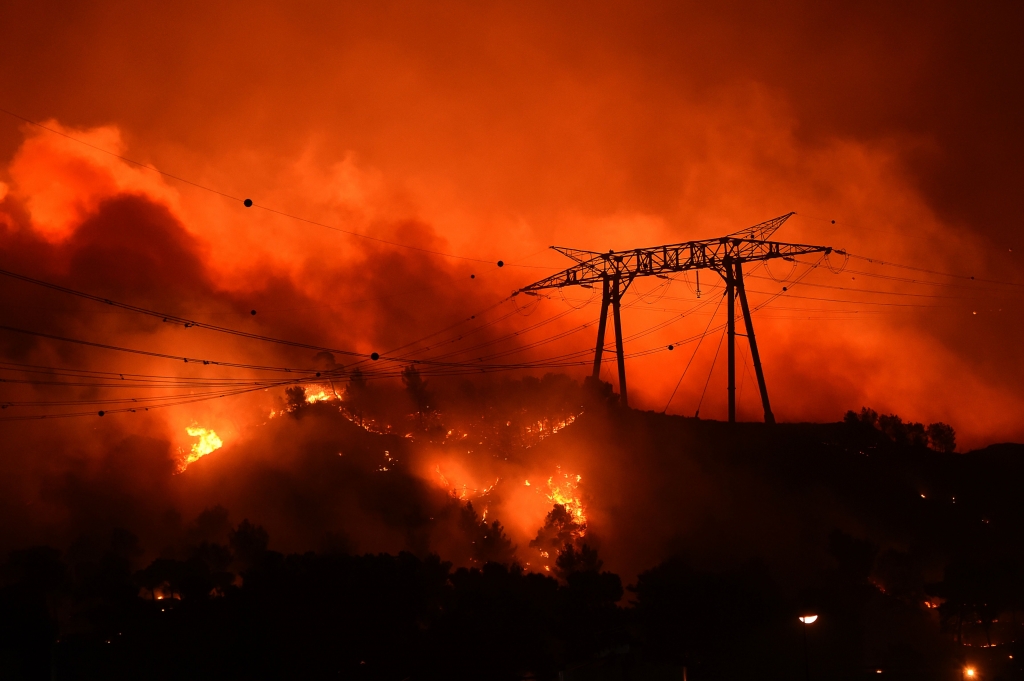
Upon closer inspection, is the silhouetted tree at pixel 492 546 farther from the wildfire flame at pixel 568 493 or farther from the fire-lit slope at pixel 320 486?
the wildfire flame at pixel 568 493

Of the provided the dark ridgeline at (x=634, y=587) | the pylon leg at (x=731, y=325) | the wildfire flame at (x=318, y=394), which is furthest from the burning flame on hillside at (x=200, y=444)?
the pylon leg at (x=731, y=325)

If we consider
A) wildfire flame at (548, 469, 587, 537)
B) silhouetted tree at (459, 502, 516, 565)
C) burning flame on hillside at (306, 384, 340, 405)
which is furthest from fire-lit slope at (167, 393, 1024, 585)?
burning flame on hillside at (306, 384, 340, 405)

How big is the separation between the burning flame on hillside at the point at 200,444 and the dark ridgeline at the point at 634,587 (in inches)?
128

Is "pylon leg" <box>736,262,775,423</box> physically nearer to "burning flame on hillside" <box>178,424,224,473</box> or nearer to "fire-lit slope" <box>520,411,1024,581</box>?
"fire-lit slope" <box>520,411,1024,581</box>

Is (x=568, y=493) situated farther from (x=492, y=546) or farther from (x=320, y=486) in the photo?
(x=320, y=486)

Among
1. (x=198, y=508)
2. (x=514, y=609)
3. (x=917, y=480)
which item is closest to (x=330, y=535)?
(x=198, y=508)

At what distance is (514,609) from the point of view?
55.8 meters

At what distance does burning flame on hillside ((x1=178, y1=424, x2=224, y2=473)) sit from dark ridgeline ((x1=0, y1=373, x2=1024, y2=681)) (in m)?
3.25

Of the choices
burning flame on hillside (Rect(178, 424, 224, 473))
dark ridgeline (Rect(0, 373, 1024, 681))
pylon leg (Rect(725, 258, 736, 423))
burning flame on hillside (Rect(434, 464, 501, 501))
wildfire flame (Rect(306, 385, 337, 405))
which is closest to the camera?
dark ridgeline (Rect(0, 373, 1024, 681))

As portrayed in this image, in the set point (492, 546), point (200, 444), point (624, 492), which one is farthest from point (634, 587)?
point (200, 444)

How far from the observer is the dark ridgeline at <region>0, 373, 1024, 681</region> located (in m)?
53.9

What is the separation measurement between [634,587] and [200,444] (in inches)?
3261

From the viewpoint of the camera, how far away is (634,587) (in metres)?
67.1

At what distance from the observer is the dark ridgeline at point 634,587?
5391cm
